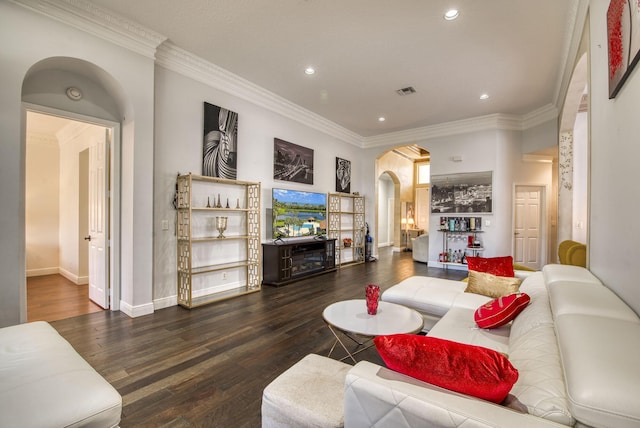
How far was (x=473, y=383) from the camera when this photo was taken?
3.40 feet

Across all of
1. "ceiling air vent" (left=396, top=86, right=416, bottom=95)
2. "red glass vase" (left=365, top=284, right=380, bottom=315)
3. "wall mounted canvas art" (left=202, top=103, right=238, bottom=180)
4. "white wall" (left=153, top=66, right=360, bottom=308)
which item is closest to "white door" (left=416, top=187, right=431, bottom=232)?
"ceiling air vent" (left=396, top=86, right=416, bottom=95)

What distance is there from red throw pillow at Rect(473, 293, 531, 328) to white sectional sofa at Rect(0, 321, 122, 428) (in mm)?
2293

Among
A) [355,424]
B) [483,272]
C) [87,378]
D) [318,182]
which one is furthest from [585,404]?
[318,182]

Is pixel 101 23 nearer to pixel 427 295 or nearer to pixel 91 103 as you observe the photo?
pixel 91 103

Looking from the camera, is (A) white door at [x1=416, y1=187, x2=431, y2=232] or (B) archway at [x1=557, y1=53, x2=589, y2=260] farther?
(A) white door at [x1=416, y1=187, x2=431, y2=232]

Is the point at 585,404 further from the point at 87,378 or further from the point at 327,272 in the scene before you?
the point at 327,272

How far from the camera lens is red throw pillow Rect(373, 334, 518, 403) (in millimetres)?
1016

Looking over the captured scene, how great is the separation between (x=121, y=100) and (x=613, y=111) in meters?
4.66

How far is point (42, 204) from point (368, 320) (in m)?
6.99

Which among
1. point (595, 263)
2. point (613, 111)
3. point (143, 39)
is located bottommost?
point (595, 263)

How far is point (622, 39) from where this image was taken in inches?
64.0

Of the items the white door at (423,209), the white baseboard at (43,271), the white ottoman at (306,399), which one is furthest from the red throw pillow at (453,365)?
the white door at (423,209)

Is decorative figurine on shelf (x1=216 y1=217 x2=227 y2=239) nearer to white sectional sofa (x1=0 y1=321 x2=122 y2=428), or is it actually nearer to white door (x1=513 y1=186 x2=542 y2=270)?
white sectional sofa (x1=0 y1=321 x2=122 y2=428)

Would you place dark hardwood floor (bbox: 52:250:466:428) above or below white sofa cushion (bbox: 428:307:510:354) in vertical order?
below
